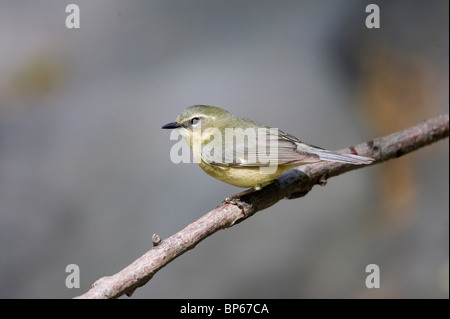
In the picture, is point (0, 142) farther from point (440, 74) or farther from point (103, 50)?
point (440, 74)

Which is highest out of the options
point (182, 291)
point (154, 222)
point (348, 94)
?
point (348, 94)

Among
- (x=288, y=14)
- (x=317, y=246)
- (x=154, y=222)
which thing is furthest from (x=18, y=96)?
(x=317, y=246)

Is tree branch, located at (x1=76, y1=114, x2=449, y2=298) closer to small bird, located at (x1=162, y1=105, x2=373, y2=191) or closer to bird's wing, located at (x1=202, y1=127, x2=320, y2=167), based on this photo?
small bird, located at (x1=162, y1=105, x2=373, y2=191)

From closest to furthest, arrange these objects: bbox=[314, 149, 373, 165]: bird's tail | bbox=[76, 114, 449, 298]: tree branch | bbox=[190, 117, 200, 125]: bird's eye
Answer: bbox=[76, 114, 449, 298]: tree branch < bbox=[314, 149, 373, 165]: bird's tail < bbox=[190, 117, 200, 125]: bird's eye

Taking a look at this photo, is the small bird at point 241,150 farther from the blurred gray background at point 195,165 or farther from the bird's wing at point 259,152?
the blurred gray background at point 195,165

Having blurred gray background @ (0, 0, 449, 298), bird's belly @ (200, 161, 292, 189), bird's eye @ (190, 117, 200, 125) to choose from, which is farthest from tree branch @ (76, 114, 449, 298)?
blurred gray background @ (0, 0, 449, 298)

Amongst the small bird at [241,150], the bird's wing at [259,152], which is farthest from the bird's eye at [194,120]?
the bird's wing at [259,152]
